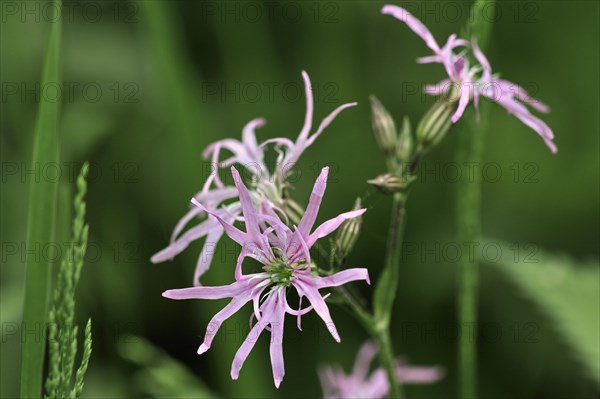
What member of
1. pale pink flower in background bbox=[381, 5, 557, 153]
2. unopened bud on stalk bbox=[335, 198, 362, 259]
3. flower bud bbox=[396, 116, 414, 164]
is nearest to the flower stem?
unopened bud on stalk bbox=[335, 198, 362, 259]

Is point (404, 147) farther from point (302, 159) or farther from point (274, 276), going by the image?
point (302, 159)

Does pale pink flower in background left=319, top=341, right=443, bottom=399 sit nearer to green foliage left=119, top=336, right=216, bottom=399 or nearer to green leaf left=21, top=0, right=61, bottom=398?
green foliage left=119, top=336, right=216, bottom=399

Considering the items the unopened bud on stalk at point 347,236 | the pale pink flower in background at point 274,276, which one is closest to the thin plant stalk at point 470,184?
the unopened bud on stalk at point 347,236

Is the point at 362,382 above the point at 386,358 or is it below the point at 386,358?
below

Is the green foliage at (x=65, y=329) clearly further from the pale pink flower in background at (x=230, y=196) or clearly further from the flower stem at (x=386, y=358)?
the flower stem at (x=386, y=358)

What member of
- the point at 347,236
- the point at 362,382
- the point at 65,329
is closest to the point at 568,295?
the point at 362,382

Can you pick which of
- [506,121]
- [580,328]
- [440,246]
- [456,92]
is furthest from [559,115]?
[456,92]
